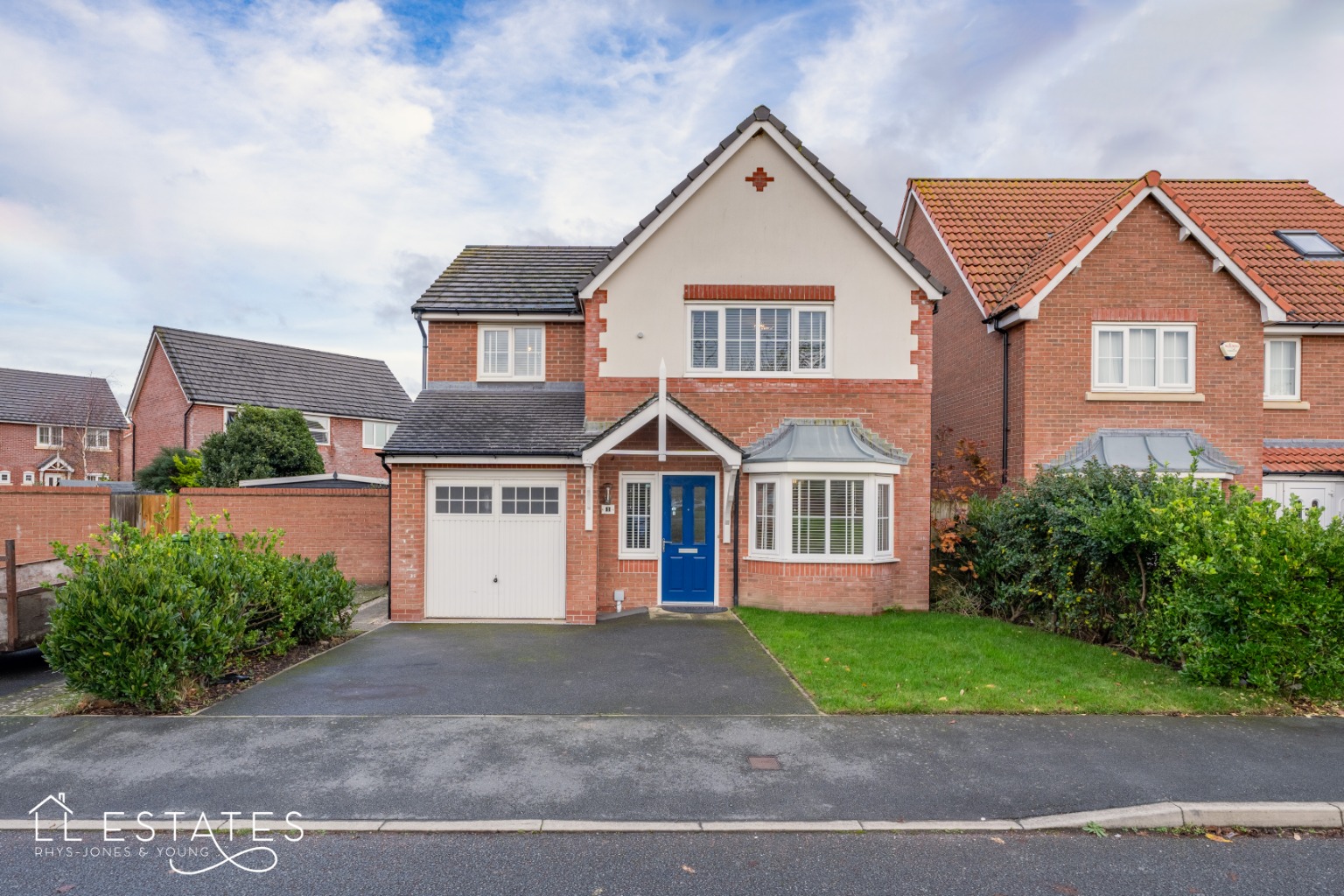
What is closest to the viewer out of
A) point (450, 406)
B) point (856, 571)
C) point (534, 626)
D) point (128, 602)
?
point (128, 602)

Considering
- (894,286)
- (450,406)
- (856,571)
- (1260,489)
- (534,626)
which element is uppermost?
(894,286)

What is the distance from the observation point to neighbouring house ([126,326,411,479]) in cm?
2780

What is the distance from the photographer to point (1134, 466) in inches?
509

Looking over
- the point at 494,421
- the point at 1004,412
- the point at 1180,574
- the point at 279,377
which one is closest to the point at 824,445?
the point at 1004,412

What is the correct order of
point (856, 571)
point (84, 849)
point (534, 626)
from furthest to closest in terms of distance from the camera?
point (856, 571) → point (534, 626) → point (84, 849)

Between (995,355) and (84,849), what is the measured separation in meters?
15.3

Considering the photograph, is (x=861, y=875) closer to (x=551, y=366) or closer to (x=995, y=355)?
(x=551, y=366)

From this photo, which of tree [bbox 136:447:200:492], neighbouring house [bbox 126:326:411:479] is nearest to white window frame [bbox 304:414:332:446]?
neighbouring house [bbox 126:326:411:479]

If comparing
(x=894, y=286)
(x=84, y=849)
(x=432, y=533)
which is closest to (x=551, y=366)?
(x=432, y=533)

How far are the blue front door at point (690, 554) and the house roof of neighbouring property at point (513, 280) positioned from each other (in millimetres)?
4297

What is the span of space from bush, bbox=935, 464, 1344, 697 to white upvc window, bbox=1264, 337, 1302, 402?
6734 mm

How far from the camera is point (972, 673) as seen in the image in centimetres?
833

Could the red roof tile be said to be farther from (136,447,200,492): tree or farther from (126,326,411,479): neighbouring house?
(126,326,411,479): neighbouring house

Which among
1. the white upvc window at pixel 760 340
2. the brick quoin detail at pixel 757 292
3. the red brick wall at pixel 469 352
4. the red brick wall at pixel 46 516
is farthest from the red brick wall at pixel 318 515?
the brick quoin detail at pixel 757 292
